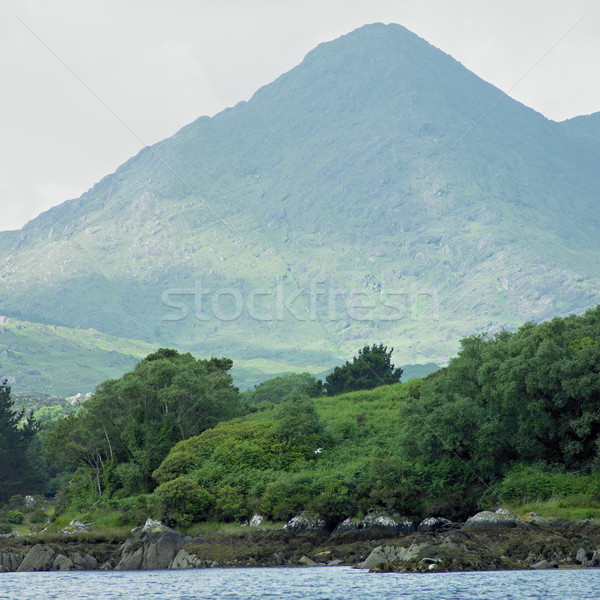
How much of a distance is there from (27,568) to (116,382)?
26807 mm

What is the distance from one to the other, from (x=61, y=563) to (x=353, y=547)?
21.4 meters

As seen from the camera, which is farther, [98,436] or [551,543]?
[98,436]

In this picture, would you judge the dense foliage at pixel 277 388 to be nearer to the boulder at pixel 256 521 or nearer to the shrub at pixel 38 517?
the shrub at pixel 38 517

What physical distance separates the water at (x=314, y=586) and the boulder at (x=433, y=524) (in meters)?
11.1

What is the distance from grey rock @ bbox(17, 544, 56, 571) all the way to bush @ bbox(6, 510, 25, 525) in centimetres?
3302

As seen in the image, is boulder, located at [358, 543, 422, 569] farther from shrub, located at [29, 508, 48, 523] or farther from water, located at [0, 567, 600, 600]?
shrub, located at [29, 508, 48, 523]

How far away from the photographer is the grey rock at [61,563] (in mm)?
61375

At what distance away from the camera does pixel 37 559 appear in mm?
62250

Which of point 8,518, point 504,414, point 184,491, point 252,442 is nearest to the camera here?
point 504,414

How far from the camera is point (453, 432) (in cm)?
6656

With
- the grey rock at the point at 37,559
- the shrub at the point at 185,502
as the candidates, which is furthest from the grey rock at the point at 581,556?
the grey rock at the point at 37,559

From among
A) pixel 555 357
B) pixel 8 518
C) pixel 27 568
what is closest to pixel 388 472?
pixel 555 357

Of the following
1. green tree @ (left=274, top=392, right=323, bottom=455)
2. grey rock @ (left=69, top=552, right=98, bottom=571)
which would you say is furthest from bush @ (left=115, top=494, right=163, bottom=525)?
green tree @ (left=274, top=392, right=323, bottom=455)

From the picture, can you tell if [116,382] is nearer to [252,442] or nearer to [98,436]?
[98,436]
